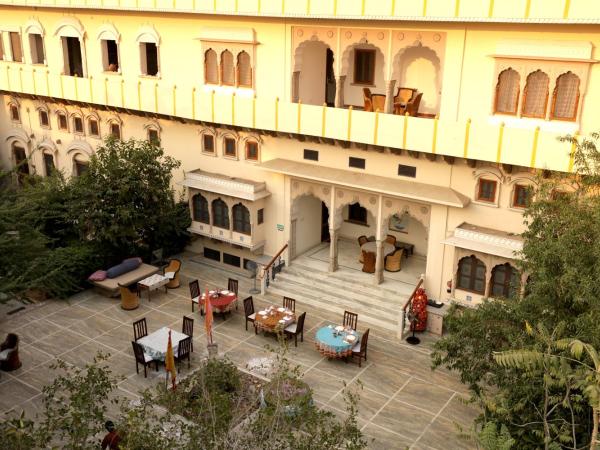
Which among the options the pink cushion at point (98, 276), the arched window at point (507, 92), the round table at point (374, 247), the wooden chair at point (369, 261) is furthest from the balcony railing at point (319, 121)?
the pink cushion at point (98, 276)

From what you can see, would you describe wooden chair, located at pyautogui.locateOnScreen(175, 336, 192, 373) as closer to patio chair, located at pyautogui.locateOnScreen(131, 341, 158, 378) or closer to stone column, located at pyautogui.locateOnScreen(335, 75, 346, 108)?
patio chair, located at pyautogui.locateOnScreen(131, 341, 158, 378)

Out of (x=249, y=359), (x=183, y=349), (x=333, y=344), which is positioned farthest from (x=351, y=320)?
(x=183, y=349)

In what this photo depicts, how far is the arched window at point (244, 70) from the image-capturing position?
22656 millimetres

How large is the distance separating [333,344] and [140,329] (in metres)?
6.16

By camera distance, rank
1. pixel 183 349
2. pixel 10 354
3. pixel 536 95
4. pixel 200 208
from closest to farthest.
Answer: pixel 536 95
pixel 10 354
pixel 183 349
pixel 200 208

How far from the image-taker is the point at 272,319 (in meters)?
19.7

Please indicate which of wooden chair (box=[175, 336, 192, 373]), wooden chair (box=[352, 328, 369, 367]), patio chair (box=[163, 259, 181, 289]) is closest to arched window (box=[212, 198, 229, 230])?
patio chair (box=[163, 259, 181, 289])

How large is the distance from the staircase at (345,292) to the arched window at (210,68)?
783 cm

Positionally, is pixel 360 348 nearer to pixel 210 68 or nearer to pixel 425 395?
pixel 425 395

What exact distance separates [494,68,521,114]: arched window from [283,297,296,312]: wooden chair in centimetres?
904

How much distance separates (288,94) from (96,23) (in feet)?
33.2

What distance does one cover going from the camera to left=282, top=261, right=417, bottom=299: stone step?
21922 millimetres

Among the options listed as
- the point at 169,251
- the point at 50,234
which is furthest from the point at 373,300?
the point at 50,234

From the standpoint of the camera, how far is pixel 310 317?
21.5 meters
